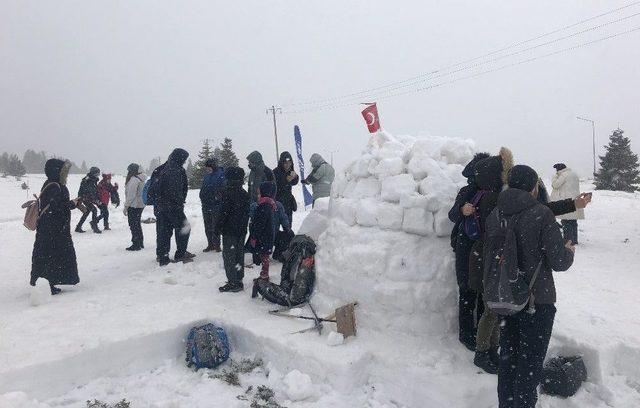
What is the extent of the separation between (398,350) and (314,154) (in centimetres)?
485

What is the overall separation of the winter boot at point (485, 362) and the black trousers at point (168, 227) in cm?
518

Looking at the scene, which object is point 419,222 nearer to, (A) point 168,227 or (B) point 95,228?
(A) point 168,227

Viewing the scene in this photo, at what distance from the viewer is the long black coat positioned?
5574mm

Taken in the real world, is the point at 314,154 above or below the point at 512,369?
above

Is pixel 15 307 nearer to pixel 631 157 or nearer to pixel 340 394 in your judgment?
pixel 340 394

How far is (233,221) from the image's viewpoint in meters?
5.74

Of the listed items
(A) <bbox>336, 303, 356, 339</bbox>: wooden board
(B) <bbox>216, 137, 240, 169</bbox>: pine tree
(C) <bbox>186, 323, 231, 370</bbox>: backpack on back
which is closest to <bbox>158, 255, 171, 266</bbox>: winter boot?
(C) <bbox>186, 323, 231, 370</bbox>: backpack on back

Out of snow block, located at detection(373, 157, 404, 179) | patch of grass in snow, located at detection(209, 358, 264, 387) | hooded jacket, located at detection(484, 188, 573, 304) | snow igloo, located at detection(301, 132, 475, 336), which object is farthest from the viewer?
snow block, located at detection(373, 157, 404, 179)

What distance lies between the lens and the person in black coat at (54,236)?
557cm

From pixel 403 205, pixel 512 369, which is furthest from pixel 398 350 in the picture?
pixel 403 205

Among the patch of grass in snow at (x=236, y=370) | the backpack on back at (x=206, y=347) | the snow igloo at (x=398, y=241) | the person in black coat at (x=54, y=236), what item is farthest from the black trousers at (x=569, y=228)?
the person in black coat at (x=54, y=236)

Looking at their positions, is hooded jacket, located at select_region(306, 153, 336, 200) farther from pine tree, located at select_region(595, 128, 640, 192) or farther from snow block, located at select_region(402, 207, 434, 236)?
pine tree, located at select_region(595, 128, 640, 192)

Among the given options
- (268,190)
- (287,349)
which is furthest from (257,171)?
(287,349)

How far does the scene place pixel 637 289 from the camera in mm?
6090
